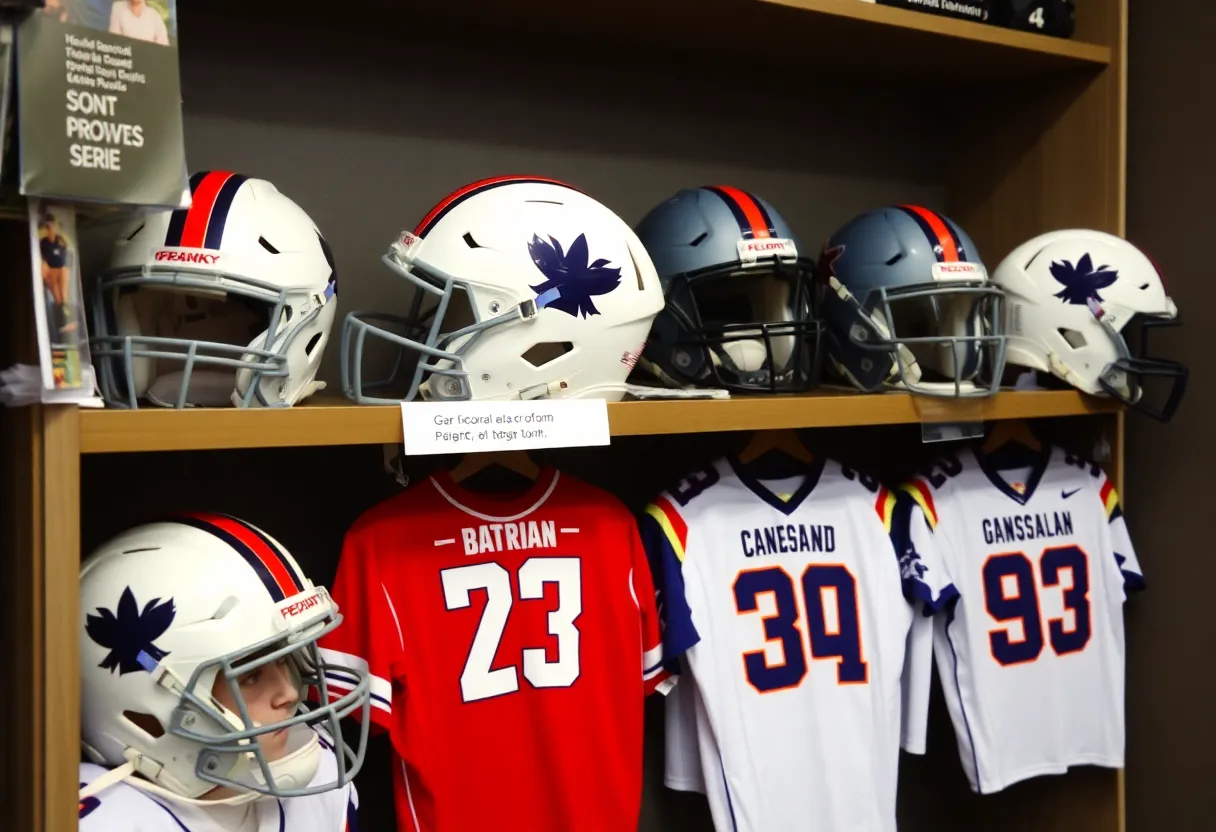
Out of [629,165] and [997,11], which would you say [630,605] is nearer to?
[629,165]

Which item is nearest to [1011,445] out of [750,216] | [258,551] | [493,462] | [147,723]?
[750,216]

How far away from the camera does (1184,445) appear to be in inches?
72.7

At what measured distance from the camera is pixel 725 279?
156 centimetres

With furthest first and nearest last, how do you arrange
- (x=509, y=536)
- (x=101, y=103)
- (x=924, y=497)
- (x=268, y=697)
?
(x=924, y=497) → (x=509, y=536) → (x=268, y=697) → (x=101, y=103)

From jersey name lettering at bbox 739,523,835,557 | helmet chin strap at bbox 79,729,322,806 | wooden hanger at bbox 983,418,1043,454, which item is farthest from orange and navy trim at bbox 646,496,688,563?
Result: wooden hanger at bbox 983,418,1043,454

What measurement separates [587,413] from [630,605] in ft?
1.04

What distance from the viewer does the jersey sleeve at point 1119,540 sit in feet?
5.93

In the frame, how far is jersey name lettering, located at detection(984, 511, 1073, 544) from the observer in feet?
5.69

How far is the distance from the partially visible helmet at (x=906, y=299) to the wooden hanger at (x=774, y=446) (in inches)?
5.3

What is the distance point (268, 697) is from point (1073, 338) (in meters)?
1.33

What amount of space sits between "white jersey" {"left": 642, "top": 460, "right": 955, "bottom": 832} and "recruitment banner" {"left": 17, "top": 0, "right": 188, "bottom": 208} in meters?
0.82

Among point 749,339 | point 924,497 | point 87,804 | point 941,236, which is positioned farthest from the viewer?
point 924,497

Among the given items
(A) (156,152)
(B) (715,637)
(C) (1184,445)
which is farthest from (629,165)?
(C) (1184,445)

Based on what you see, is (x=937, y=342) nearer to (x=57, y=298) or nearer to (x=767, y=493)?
(x=767, y=493)
